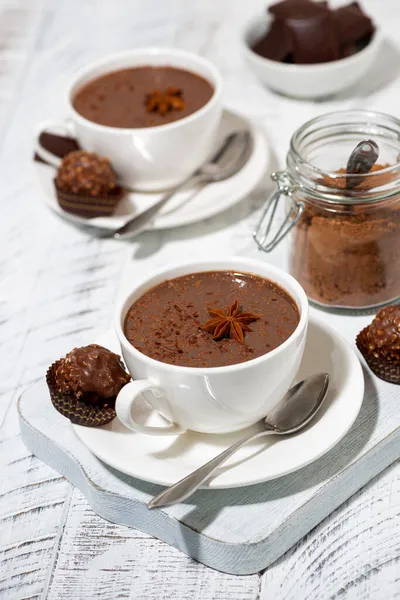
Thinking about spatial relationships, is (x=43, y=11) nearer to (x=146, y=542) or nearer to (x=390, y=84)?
(x=390, y=84)

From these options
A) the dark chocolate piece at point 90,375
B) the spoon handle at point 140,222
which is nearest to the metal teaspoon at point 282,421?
the dark chocolate piece at point 90,375

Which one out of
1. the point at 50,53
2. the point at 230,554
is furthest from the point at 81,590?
the point at 50,53

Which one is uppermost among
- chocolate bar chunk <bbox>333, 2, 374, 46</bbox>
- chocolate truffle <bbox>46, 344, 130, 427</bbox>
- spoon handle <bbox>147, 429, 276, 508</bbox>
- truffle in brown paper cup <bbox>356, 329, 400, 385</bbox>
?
chocolate bar chunk <bbox>333, 2, 374, 46</bbox>

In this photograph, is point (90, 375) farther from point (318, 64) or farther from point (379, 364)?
point (318, 64)

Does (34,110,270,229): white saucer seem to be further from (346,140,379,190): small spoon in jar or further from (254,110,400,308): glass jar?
(346,140,379,190): small spoon in jar

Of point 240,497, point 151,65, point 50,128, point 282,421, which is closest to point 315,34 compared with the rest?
point 151,65

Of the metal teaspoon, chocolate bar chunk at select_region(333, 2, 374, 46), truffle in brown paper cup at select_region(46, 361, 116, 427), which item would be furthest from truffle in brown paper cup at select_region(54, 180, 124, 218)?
chocolate bar chunk at select_region(333, 2, 374, 46)
